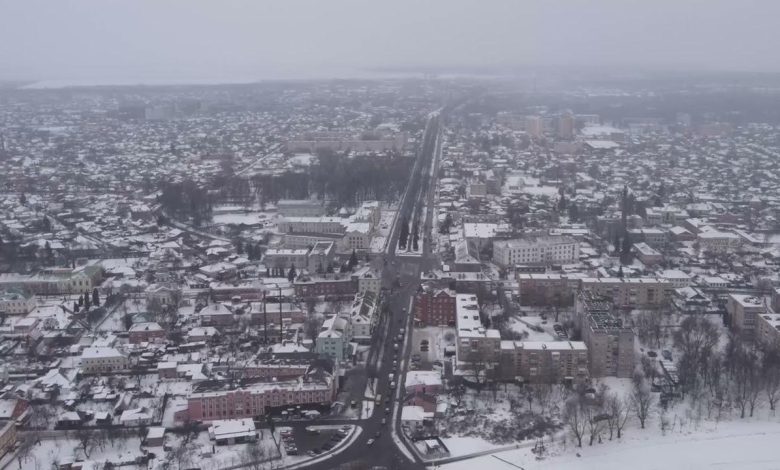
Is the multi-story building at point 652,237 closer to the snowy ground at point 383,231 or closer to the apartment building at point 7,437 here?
the snowy ground at point 383,231

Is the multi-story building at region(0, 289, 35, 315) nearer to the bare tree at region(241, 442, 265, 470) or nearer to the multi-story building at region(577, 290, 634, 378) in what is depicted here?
the bare tree at region(241, 442, 265, 470)

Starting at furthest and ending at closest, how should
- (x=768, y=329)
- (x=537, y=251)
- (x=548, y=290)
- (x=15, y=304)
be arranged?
1. (x=537, y=251)
2. (x=548, y=290)
3. (x=15, y=304)
4. (x=768, y=329)

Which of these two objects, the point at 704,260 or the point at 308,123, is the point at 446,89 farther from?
the point at 704,260

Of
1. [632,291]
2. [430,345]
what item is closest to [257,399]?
[430,345]

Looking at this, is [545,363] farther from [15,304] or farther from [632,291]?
[15,304]

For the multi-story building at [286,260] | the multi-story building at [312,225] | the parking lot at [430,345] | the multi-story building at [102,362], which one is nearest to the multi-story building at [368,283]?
the parking lot at [430,345]

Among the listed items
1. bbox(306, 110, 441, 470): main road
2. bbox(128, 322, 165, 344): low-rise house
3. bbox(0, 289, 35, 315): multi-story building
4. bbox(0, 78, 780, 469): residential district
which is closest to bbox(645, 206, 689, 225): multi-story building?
bbox(0, 78, 780, 469): residential district

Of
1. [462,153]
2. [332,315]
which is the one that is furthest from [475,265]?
[462,153]
